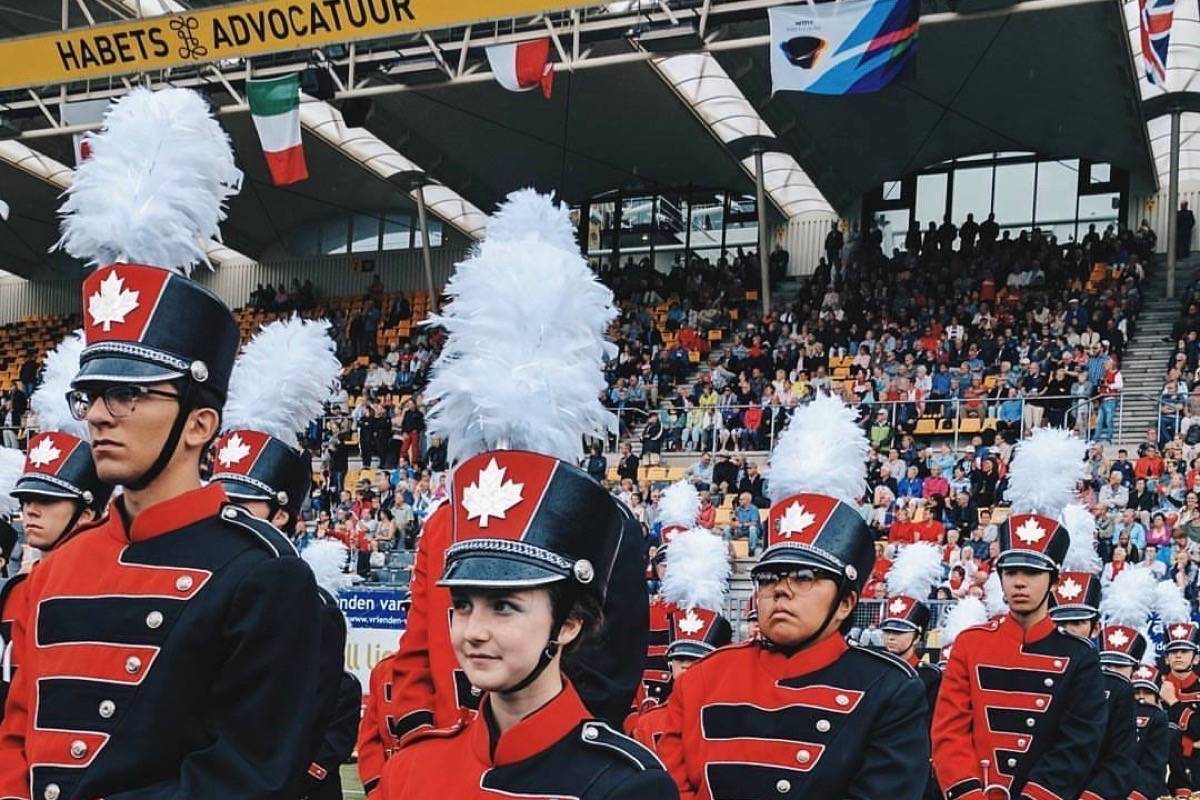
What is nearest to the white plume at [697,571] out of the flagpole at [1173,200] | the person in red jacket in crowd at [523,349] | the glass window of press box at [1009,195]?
the person in red jacket in crowd at [523,349]

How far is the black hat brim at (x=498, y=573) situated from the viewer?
9.82ft

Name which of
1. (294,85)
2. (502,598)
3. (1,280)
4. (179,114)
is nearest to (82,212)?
(179,114)

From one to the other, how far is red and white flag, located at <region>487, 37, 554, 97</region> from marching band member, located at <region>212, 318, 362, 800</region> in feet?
49.8

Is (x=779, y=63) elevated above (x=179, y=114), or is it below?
above

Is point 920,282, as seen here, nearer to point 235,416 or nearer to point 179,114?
point 235,416

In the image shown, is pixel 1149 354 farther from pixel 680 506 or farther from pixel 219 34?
pixel 680 506

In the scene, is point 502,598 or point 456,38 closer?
point 502,598

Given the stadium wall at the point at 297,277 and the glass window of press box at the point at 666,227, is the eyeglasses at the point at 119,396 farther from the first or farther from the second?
the stadium wall at the point at 297,277

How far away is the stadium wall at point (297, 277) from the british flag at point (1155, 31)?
16845mm

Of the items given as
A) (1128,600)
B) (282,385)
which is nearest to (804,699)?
(282,385)

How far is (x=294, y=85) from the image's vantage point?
22.5 m

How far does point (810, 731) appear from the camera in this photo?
479 centimetres

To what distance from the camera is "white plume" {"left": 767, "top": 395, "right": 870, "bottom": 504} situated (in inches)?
213

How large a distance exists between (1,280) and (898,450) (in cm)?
2670
